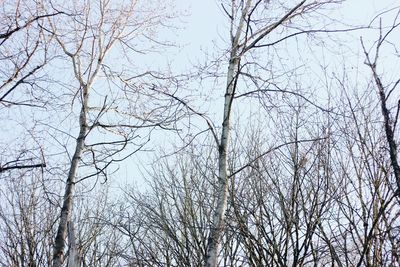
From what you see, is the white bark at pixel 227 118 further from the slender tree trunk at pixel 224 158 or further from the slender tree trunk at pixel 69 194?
the slender tree trunk at pixel 69 194

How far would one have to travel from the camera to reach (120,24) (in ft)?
26.5

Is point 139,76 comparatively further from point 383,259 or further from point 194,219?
point 383,259

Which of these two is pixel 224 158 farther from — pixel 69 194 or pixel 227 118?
pixel 69 194

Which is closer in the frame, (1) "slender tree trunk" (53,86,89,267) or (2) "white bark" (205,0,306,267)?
(2) "white bark" (205,0,306,267)

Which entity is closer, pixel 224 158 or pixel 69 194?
pixel 224 158

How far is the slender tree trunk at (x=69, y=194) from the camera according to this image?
6.05 m

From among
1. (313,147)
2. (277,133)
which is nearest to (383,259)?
(313,147)

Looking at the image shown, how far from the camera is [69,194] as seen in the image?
646 cm

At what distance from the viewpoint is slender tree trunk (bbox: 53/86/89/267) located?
605 cm

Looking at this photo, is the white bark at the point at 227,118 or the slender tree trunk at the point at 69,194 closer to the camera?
the white bark at the point at 227,118

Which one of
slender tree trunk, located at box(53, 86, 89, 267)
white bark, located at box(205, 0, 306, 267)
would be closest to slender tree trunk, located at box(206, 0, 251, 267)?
white bark, located at box(205, 0, 306, 267)

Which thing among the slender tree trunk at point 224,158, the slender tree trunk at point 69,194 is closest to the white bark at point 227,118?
the slender tree trunk at point 224,158

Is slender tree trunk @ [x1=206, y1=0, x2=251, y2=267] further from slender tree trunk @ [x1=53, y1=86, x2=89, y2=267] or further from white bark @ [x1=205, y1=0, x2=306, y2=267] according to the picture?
slender tree trunk @ [x1=53, y1=86, x2=89, y2=267]

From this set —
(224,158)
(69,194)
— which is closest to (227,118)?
(224,158)
